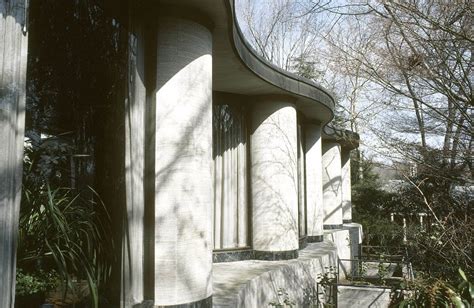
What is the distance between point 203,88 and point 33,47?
1.71 meters

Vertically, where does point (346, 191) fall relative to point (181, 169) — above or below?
below

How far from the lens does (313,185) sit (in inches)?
380

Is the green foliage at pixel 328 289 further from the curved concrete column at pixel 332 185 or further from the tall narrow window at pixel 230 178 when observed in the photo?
the curved concrete column at pixel 332 185

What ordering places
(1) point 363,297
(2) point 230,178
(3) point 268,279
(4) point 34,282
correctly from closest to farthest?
(4) point 34,282 < (3) point 268,279 < (1) point 363,297 < (2) point 230,178

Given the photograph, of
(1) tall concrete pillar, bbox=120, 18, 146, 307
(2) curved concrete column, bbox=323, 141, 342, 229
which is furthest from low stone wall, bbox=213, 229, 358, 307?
(2) curved concrete column, bbox=323, 141, 342, 229

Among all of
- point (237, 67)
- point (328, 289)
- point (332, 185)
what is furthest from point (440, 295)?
point (332, 185)

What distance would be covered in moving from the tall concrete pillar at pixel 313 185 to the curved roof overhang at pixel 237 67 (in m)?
0.97

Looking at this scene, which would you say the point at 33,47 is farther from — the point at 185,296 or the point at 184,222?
the point at 185,296

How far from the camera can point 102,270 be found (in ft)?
11.7

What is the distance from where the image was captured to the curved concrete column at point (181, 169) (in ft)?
13.3

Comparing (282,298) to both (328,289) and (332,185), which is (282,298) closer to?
(328,289)

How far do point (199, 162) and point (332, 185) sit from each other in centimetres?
945

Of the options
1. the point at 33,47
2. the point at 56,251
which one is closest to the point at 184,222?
the point at 56,251

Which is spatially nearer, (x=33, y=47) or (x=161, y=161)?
(x=33, y=47)
